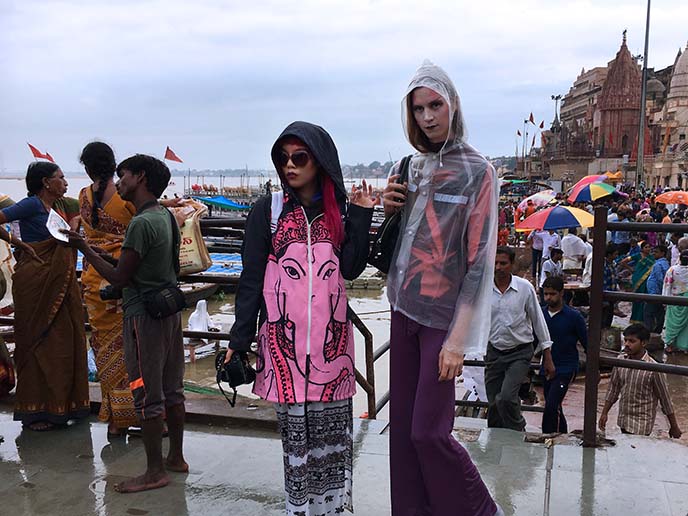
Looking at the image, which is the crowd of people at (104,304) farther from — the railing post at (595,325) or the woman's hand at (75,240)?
the railing post at (595,325)

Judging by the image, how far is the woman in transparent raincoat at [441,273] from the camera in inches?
91.4

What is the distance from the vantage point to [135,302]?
3.14m

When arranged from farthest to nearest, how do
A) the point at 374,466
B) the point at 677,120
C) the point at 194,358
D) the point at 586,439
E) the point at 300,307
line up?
the point at 677,120 → the point at 194,358 → the point at 586,439 → the point at 374,466 → the point at 300,307

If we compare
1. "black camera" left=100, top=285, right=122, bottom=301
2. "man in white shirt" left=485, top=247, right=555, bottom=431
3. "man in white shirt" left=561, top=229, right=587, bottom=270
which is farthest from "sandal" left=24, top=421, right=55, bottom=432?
Result: "man in white shirt" left=561, top=229, right=587, bottom=270

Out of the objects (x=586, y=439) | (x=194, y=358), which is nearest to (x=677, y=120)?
(x=194, y=358)

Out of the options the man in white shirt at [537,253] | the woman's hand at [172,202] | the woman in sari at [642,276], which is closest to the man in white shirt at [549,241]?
the man in white shirt at [537,253]

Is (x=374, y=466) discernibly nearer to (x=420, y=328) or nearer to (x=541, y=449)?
(x=541, y=449)

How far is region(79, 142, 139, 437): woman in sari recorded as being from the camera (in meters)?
3.55

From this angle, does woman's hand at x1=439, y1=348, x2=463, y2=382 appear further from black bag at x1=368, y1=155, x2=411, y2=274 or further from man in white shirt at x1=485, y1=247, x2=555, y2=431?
man in white shirt at x1=485, y1=247, x2=555, y2=431

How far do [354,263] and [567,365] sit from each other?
3213 millimetres

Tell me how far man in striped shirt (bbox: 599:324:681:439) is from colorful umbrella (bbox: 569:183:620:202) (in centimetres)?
1106

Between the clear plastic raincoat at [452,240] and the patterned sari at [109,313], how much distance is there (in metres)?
1.86

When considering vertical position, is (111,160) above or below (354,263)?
above

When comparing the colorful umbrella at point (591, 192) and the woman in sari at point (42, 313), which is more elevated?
the colorful umbrella at point (591, 192)
